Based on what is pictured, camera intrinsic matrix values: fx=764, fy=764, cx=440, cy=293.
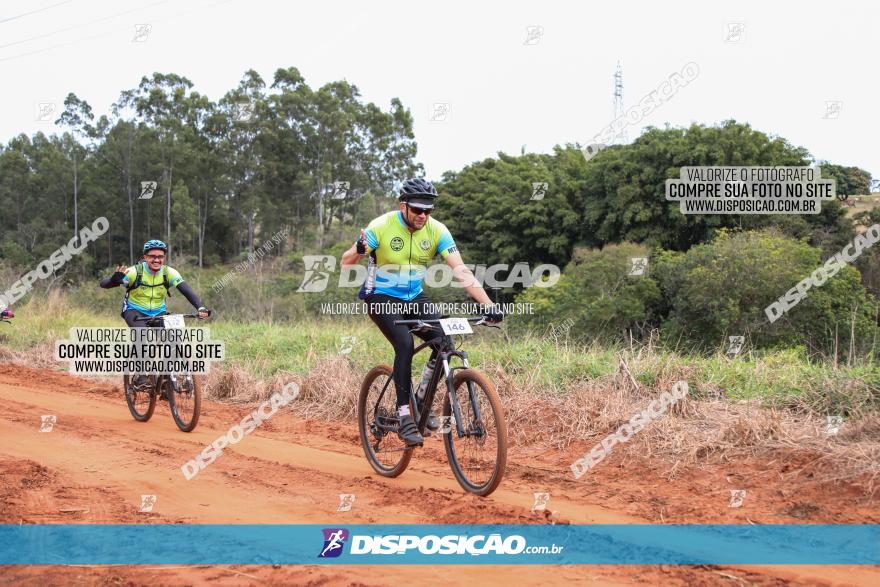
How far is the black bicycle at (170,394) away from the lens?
9.04 m

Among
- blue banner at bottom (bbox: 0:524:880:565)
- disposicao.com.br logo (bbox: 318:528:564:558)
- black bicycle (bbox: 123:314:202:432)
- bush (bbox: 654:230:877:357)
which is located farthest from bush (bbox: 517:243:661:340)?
disposicao.com.br logo (bbox: 318:528:564:558)

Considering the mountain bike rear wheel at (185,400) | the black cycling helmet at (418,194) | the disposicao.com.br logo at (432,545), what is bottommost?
the disposicao.com.br logo at (432,545)

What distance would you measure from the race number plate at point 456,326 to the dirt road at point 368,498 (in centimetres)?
125

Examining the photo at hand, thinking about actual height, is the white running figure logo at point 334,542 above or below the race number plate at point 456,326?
below

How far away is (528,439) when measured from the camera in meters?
7.81

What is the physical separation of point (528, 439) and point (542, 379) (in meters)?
1.21

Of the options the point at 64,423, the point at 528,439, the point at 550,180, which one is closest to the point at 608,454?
the point at 528,439

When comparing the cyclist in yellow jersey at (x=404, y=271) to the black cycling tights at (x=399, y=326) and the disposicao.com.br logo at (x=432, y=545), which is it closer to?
the black cycling tights at (x=399, y=326)

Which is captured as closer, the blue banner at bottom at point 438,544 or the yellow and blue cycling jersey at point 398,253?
the blue banner at bottom at point 438,544

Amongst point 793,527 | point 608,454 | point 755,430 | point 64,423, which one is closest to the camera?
point 793,527

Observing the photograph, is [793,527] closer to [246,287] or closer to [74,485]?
[74,485]

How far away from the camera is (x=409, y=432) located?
6250 millimetres

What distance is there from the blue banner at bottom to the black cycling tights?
56.9 inches

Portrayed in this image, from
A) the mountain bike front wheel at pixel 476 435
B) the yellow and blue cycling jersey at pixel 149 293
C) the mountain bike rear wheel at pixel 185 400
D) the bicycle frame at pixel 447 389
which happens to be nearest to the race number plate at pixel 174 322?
the mountain bike rear wheel at pixel 185 400
